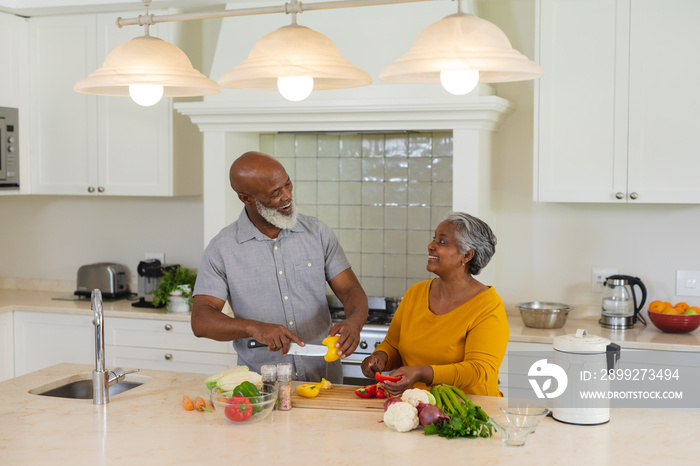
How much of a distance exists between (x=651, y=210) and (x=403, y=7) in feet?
5.30

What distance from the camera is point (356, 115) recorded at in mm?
3676

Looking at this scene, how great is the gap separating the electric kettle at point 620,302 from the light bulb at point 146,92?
7.89 ft

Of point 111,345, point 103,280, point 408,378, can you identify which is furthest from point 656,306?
point 103,280

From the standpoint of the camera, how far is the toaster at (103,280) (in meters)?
4.38

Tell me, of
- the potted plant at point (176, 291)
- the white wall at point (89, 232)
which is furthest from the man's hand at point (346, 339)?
the white wall at point (89, 232)

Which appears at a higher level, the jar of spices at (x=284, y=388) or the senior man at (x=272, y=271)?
the senior man at (x=272, y=271)

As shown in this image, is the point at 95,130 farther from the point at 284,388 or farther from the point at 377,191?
the point at 284,388

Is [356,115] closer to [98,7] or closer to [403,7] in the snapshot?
[403,7]

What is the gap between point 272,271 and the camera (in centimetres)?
271

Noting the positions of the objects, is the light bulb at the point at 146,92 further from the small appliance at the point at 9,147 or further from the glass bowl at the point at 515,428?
the small appliance at the point at 9,147

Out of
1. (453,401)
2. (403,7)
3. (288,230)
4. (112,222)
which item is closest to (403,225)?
(403,7)

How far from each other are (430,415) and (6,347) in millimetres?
3080

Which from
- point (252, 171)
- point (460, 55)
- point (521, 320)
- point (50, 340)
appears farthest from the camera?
point (50, 340)

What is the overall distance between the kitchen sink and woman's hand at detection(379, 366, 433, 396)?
2.99 feet
